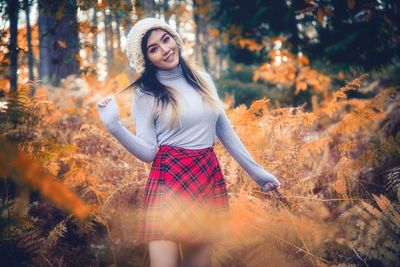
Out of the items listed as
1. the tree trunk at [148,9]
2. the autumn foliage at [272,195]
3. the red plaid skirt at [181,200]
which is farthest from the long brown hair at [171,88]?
the tree trunk at [148,9]

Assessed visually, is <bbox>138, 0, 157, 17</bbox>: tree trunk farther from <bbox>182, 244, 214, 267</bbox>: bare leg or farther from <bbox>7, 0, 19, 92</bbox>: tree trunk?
<bbox>182, 244, 214, 267</bbox>: bare leg

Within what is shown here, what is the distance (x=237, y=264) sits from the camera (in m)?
2.77

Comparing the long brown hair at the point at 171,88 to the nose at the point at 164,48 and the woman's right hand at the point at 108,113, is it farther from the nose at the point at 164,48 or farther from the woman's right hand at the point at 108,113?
the woman's right hand at the point at 108,113

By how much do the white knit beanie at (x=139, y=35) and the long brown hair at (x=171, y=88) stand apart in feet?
0.09

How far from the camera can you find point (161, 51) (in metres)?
2.18

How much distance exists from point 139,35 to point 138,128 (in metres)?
0.59

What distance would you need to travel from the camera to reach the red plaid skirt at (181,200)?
196 cm

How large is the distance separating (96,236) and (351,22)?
18.8 feet

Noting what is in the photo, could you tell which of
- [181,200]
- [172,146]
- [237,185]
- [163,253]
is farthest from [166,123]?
[237,185]

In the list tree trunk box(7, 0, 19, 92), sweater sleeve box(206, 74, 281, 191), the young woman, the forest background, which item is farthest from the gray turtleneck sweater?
tree trunk box(7, 0, 19, 92)

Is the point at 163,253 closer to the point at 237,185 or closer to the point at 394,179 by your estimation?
the point at 237,185

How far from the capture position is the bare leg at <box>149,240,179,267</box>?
6.21ft

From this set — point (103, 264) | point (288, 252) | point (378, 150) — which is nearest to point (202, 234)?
point (288, 252)

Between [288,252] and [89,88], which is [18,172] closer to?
[288,252]
